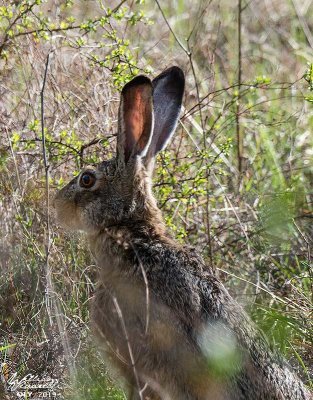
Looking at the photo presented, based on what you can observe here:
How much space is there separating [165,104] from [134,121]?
380 millimetres

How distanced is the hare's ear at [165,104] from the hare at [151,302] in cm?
12

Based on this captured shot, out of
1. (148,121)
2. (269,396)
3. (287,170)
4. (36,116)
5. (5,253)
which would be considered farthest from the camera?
(287,170)

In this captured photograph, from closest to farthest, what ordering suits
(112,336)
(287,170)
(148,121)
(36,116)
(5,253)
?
(112,336) → (148,121) → (5,253) → (36,116) → (287,170)

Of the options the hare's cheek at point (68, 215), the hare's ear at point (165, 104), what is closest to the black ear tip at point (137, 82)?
the hare's ear at point (165, 104)

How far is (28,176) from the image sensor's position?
595 cm

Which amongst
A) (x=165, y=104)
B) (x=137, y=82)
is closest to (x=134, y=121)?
(x=137, y=82)

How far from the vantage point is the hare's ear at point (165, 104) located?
5.48 m

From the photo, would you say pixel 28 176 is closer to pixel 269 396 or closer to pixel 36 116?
pixel 36 116

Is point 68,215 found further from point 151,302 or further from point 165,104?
point 151,302

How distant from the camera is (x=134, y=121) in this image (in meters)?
5.19

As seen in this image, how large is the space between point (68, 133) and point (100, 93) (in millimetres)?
375

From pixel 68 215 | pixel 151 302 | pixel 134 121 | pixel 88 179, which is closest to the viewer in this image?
pixel 151 302

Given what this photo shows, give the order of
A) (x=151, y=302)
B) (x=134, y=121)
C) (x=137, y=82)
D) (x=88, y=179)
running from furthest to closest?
(x=88, y=179) < (x=134, y=121) < (x=137, y=82) < (x=151, y=302)

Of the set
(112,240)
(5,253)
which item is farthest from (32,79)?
(112,240)
